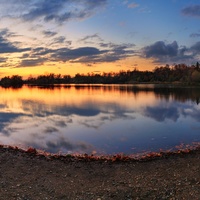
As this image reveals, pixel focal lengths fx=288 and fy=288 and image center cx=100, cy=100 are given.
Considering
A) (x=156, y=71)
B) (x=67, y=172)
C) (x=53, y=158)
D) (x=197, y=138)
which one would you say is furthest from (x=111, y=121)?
(x=156, y=71)

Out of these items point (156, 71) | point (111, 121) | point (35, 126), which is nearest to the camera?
point (35, 126)

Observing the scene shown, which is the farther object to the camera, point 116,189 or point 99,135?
point 99,135

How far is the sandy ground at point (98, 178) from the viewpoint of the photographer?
30.1ft

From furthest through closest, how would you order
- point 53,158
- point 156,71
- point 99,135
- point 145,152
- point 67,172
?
1. point 156,71
2. point 99,135
3. point 145,152
4. point 53,158
5. point 67,172

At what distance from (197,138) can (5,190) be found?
13471 millimetres

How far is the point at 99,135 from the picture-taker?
20.3 m

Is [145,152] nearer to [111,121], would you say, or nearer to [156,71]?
[111,121]

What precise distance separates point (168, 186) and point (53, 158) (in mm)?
5941

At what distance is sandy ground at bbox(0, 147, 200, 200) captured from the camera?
916 centimetres

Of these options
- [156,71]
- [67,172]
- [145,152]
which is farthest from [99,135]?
[156,71]

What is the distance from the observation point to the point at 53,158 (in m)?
13.6

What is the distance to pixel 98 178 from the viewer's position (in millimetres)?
10906

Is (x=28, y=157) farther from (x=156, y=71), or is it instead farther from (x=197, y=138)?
(x=156, y=71)

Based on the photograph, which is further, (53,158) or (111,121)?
(111,121)
